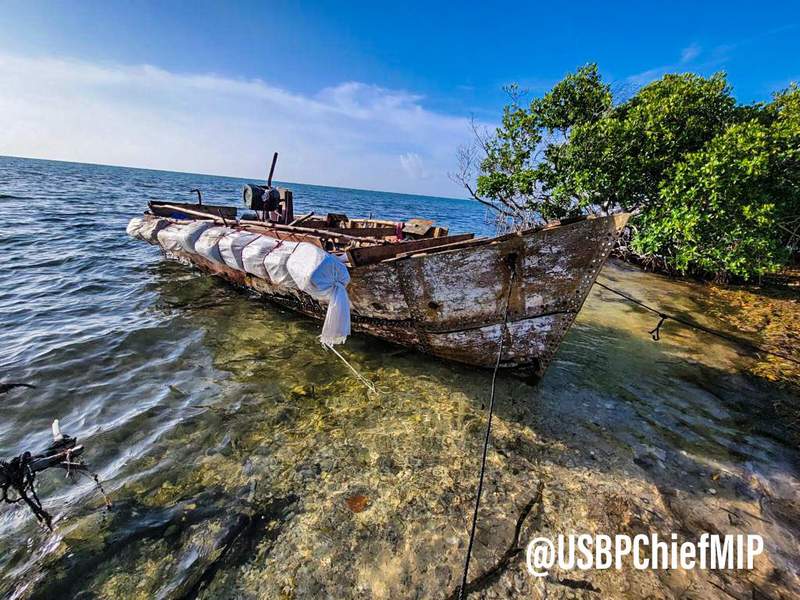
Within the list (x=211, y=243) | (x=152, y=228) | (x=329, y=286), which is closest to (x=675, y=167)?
(x=329, y=286)

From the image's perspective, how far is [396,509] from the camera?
3.17 metres

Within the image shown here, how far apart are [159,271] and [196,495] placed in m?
9.84

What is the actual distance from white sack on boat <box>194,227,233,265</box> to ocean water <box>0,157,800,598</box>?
4.71ft

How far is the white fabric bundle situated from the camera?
252 inches

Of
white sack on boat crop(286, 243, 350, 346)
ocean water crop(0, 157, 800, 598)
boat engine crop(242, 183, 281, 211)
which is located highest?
boat engine crop(242, 183, 281, 211)

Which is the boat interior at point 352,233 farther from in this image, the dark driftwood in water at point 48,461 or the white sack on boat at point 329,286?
the dark driftwood in water at point 48,461

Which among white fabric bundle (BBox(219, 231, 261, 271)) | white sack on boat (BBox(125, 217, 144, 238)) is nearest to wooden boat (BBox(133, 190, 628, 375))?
white fabric bundle (BBox(219, 231, 261, 271))

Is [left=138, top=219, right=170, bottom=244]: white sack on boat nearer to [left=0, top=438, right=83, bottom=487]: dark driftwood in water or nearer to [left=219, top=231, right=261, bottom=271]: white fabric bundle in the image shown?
[left=219, top=231, right=261, bottom=271]: white fabric bundle

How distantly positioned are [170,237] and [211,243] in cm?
189

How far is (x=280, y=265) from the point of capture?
5352 millimetres

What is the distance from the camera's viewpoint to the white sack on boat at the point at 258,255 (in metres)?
5.88

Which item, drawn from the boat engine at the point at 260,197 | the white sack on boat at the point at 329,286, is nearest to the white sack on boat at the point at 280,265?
the white sack on boat at the point at 329,286

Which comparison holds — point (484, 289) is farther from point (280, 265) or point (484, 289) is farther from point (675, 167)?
point (675, 167)

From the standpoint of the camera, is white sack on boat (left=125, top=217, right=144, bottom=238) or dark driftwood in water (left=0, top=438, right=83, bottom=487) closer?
dark driftwood in water (left=0, top=438, right=83, bottom=487)
